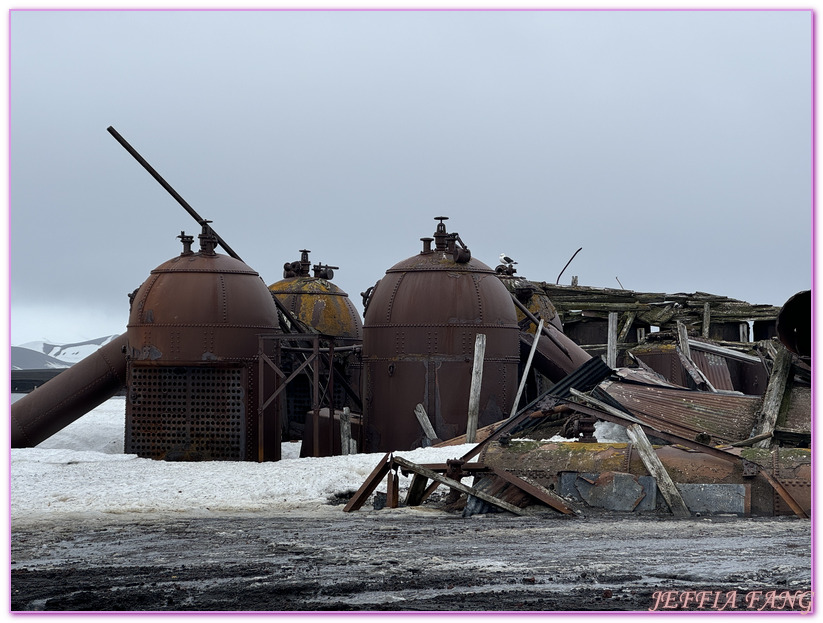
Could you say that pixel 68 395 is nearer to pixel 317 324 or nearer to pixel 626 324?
pixel 317 324

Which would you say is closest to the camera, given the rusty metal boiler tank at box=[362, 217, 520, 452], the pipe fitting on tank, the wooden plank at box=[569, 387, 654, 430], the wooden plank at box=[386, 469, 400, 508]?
the wooden plank at box=[386, 469, 400, 508]

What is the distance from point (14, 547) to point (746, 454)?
23.6 ft

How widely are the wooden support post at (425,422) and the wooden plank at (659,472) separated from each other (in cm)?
598

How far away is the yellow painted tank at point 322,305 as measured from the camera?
23.2m

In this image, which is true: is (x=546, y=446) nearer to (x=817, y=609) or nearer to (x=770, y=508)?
(x=770, y=508)

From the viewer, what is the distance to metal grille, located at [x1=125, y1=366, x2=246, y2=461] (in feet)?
58.7

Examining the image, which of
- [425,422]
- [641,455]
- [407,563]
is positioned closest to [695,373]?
[425,422]

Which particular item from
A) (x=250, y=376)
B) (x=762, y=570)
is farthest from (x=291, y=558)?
(x=250, y=376)

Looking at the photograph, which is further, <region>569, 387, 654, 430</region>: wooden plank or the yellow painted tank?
the yellow painted tank

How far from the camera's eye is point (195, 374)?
18.0 metres

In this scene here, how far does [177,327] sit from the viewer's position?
18.0m

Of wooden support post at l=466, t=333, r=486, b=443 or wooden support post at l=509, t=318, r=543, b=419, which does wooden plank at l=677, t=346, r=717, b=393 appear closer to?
wooden support post at l=509, t=318, r=543, b=419

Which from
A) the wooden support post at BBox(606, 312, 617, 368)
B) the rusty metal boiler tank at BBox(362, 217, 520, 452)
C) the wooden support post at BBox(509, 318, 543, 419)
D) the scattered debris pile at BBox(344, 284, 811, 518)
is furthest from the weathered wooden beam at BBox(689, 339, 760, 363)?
the scattered debris pile at BBox(344, 284, 811, 518)

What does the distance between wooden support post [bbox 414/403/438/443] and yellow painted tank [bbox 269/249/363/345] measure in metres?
5.39
